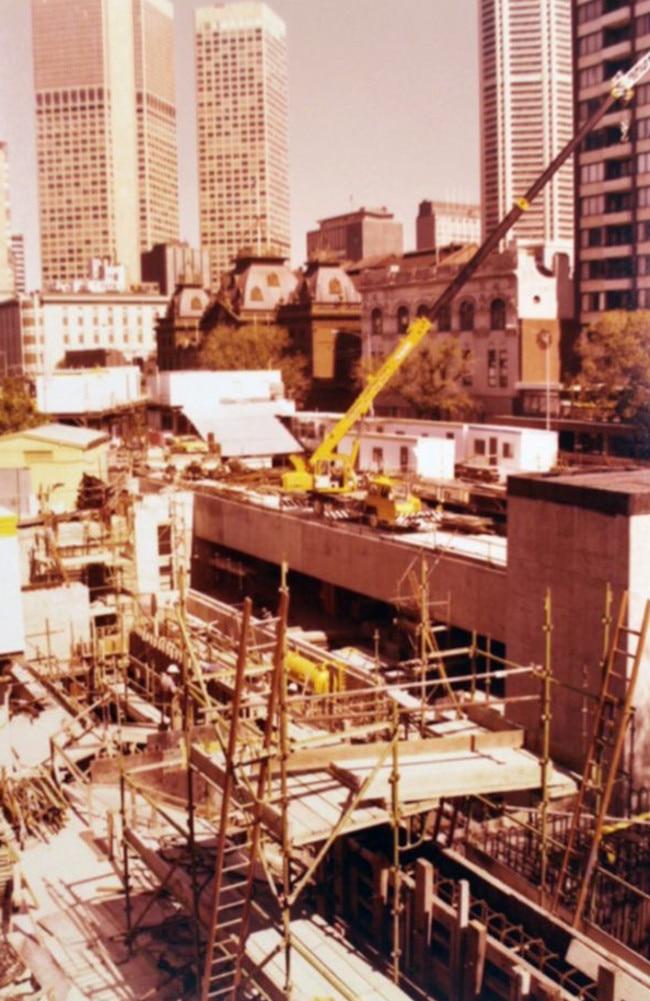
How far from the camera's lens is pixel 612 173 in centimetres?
6938

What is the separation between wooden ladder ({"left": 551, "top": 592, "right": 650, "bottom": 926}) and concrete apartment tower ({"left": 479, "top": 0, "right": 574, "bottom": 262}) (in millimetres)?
164386

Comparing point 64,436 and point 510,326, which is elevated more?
point 510,326

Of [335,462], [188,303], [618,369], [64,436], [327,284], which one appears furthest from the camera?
[188,303]

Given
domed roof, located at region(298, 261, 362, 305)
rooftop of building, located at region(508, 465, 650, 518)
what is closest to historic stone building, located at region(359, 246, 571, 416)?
domed roof, located at region(298, 261, 362, 305)

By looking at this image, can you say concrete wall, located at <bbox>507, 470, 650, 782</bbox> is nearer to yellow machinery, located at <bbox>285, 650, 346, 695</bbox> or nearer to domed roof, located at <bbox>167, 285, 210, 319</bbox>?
yellow machinery, located at <bbox>285, 650, 346, 695</bbox>

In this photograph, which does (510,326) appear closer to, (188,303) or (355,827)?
(188,303)

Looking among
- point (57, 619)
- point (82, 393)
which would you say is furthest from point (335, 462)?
point (82, 393)

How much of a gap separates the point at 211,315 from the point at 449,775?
294 ft

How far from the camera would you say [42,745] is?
2494 cm

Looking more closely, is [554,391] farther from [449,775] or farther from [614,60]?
[449,775]

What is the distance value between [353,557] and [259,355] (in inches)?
1962

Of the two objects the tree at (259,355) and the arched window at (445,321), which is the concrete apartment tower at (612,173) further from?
the tree at (259,355)

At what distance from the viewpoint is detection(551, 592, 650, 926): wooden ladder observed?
13078 mm

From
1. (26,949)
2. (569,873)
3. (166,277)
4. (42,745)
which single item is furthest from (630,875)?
(166,277)
